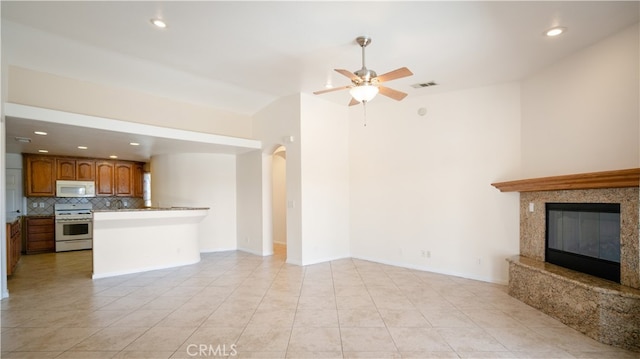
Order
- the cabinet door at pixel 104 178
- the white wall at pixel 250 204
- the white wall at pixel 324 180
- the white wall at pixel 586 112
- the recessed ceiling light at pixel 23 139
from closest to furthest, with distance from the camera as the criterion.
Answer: the white wall at pixel 586 112 < the recessed ceiling light at pixel 23 139 < the white wall at pixel 324 180 < the white wall at pixel 250 204 < the cabinet door at pixel 104 178

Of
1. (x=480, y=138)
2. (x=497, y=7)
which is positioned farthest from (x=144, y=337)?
(x=480, y=138)

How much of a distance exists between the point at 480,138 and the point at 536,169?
92 cm

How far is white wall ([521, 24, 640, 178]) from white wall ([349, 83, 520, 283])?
297 mm

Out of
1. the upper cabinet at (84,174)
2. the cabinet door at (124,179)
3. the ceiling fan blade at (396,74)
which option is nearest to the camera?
the ceiling fan blade at (396,74)

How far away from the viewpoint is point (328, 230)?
6043mm

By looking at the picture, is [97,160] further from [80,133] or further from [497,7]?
[497,7]

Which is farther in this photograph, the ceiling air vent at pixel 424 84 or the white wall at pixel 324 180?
the white wall at pixel 324 180

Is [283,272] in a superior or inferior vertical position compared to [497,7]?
inferior

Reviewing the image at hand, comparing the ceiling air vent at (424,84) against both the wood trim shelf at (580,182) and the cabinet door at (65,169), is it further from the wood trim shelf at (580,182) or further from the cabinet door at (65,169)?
the cabinet door at (65,169)

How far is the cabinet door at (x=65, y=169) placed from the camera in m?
7.45

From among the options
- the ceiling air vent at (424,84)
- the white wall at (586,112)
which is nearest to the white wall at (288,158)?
the ceiling air vent at (424,84)

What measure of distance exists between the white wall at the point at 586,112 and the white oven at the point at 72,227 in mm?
9200

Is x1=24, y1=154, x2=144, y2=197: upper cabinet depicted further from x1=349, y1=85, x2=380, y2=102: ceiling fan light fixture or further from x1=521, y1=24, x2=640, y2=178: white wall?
x1=521, y1=24, x2=640, y2=178: white wall

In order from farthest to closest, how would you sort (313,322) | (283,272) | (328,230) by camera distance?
(328,230), (283,272), (313,322)
